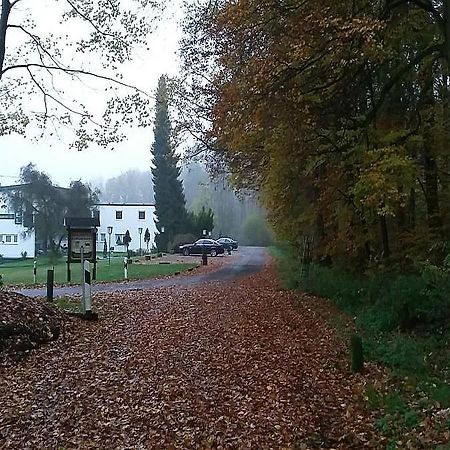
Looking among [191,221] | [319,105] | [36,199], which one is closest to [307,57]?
[319,105]

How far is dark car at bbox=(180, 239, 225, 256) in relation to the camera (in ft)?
191

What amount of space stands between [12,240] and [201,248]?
92.1 feet

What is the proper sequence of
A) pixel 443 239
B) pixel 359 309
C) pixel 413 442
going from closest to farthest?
1. pixel 413 442
2. pixel 443 239
3. pixel 359 309

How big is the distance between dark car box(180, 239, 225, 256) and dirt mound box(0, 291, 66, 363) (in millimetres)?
44808

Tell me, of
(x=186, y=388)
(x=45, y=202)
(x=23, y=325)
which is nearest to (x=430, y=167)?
(x=186, y=388)

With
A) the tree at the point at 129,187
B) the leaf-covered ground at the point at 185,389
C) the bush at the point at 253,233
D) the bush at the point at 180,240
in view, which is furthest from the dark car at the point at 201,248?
the tree at the point at 129,187

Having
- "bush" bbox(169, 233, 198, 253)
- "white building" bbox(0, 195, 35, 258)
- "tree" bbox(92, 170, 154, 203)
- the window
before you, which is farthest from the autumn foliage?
"tree" bbox(92, 170, 154, 203)

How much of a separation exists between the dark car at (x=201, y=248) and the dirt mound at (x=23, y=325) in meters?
44.8

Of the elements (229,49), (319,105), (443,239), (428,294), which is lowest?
(428,294)

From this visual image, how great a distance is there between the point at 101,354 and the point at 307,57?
6.33m

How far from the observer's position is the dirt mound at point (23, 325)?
34.9 feet

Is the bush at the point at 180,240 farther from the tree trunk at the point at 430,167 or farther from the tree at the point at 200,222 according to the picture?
the tree trunk at the point at 430,167

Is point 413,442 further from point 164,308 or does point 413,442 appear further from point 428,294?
point 164,308

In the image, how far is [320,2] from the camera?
36.2 feet
